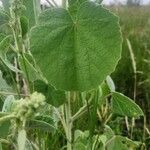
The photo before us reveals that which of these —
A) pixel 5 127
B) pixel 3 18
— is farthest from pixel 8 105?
pixel 3 18

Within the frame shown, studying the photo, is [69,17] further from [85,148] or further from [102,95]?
[85,148]

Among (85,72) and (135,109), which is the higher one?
(85,72)

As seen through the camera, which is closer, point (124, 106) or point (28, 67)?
point (28, 67)

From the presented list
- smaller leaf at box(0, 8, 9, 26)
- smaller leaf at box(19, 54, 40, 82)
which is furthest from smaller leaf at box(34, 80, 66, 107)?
smaller leaf at box(0, 8, 9, 26)

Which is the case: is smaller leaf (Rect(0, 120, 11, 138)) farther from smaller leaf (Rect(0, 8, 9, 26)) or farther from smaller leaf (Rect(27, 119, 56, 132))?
smaller leaf (Rect(0, 8, 9, 26))

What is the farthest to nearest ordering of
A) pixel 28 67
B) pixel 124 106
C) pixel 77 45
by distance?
pixel 124 106 < pixel 28 67 < pixel 77 45

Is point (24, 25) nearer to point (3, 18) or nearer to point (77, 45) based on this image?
point (3, 18)

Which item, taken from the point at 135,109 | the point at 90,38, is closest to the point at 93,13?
the point at 90,38
